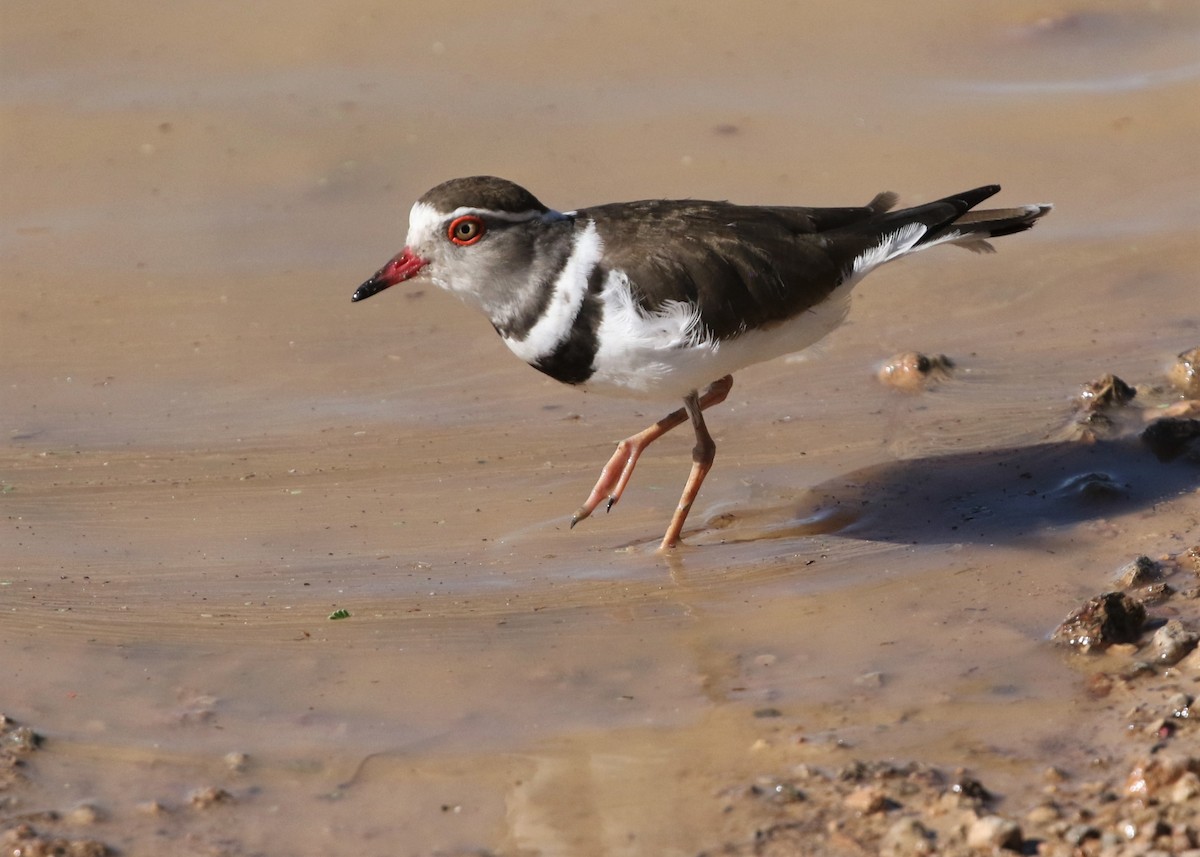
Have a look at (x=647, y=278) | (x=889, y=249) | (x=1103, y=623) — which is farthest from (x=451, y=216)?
(x=1103, y=623)

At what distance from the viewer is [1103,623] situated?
16.4ft

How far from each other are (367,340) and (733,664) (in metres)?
3.27

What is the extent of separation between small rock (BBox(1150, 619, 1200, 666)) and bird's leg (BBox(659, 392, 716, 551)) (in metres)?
1.90

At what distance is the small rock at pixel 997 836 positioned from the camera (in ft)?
12.8

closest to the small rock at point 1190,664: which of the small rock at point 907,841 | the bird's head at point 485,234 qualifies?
the small rock at point 907,841

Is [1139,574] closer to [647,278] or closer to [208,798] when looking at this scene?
[647,278]

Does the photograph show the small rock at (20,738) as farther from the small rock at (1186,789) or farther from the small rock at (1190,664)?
the small rock at (1190,664)

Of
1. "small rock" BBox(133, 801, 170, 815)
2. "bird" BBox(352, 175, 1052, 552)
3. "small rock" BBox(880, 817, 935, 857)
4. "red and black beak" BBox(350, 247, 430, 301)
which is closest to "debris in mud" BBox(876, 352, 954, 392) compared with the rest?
"bird" BBox(352, 175, 1052, 552)

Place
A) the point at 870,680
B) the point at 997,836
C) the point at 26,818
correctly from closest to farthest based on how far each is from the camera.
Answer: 1. the point at 997,836
2. the point at 26,818
3. the point at 870,680

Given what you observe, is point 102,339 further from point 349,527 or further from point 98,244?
point 349,527

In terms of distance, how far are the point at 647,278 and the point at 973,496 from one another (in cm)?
167

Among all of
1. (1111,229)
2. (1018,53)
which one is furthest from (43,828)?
Result: (1018,53)

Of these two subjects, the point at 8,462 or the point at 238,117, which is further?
the point at 238,117

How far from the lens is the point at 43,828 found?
168 inches
